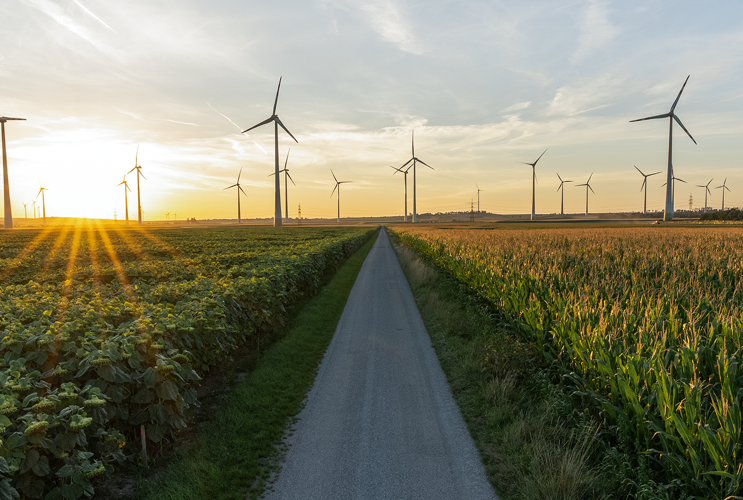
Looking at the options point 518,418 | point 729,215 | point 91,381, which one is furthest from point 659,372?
point 729,215

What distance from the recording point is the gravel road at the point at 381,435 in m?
5.41

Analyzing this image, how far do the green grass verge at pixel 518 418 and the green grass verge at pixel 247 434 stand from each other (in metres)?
3.51

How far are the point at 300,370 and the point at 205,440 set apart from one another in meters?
3.54

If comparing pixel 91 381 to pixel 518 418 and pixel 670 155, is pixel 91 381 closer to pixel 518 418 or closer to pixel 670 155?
pixel 518 418

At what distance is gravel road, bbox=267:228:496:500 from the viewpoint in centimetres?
541

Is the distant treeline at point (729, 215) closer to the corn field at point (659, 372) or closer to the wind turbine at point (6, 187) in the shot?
the corn field at point (659, 372)

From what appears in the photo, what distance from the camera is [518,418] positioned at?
22.6 feet

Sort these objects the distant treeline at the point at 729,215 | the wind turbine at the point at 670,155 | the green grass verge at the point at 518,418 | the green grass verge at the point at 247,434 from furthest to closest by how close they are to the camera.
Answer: the distant treeline at the point at 729,215
the wind turbine at the point at 670,155
the green grass verge at the point at 247,434
the green grass verge at the point at 518,418

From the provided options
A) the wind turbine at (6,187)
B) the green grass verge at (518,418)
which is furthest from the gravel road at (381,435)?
the wind turbine at (6,187)

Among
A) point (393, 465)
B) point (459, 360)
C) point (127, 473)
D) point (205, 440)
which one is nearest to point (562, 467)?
point (393, 465)

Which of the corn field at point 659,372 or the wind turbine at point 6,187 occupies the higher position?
the wind turbine at point 6,187

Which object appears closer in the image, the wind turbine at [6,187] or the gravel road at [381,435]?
the gravel road at [381,435]

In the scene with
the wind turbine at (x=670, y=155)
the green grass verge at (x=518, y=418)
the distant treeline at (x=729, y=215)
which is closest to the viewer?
the green grass verge at (x=518, y=418)

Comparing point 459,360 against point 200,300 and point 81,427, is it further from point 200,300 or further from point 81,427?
point 81,427
